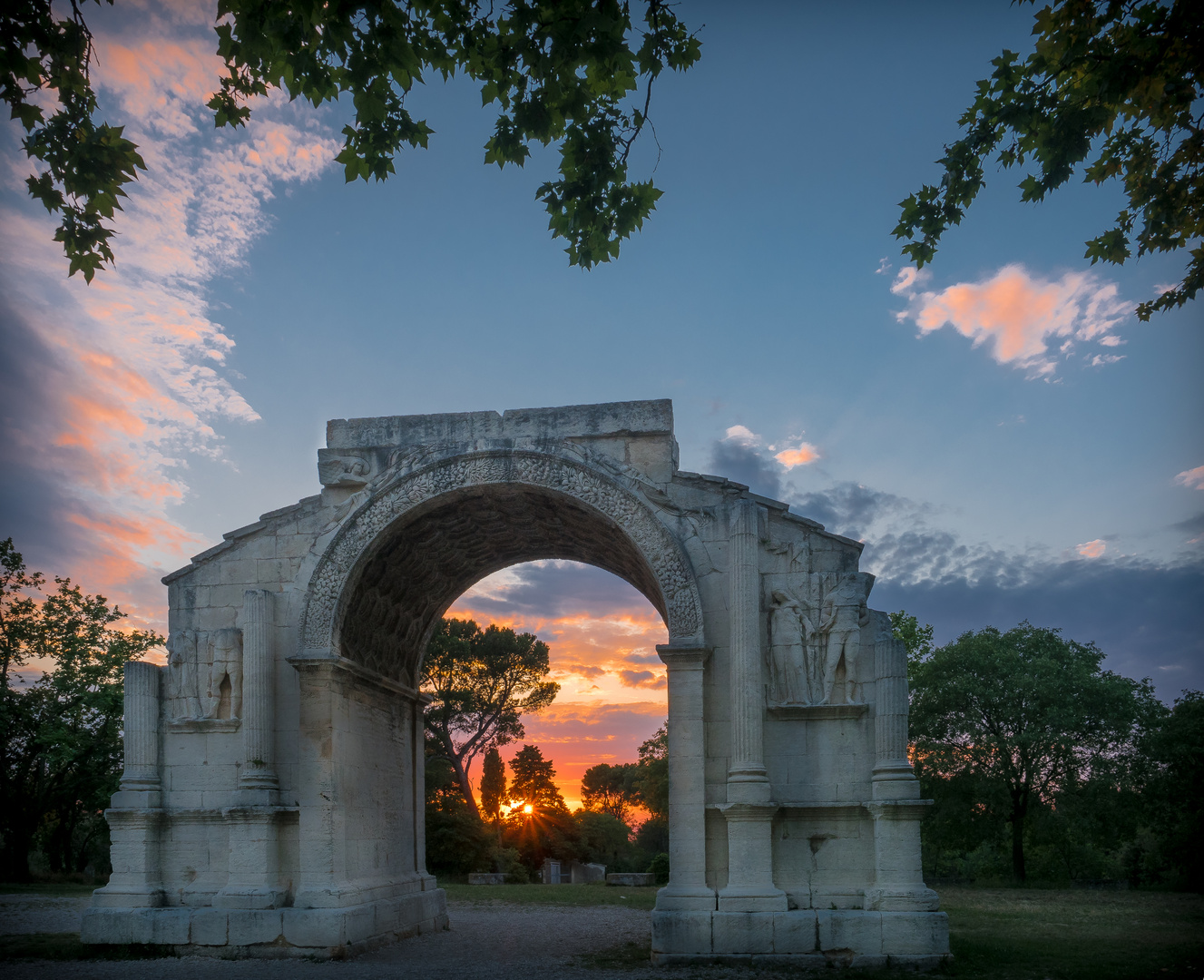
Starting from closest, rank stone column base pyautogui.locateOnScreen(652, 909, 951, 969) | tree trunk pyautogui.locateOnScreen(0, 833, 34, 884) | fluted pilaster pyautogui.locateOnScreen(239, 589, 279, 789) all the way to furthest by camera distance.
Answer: stone column base pyautogui.locateOnScreen(652, 909, 951, 969), fluted pilaster pyautogui.locateOnScreen(239, 589, 279, 789), tree trunk pyautogui.locateOnScreen(0, 833, 34, 884)

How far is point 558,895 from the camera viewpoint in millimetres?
Result: 22953

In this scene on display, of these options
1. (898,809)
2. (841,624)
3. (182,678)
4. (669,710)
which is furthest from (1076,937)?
(182,678)

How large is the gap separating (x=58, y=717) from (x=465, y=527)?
19.2 metres

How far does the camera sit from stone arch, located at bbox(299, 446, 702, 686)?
43.1ft

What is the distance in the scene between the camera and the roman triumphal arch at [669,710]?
1194 cm

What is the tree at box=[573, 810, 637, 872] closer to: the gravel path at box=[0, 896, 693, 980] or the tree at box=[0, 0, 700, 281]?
the gravel path at box=[0, 896, 693, 980]

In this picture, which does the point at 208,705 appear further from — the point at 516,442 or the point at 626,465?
the point at 626,465

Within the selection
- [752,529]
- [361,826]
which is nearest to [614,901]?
[361,826]

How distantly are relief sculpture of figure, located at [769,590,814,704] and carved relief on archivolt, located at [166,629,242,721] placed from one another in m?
7.17

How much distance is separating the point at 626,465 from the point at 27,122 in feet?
27.4

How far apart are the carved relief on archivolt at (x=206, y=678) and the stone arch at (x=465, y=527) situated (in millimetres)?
1023

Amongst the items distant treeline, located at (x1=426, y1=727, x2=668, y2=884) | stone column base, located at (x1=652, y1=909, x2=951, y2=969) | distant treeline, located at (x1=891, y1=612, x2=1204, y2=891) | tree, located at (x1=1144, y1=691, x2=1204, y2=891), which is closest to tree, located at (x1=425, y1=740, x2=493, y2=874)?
distant treeline, located at (x1=426, y1=727, x2=668, y2=884)

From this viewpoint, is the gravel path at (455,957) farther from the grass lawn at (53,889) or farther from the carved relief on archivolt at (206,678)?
the grass lawn at (53,889)

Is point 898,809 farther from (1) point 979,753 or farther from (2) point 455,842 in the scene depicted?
(2) point 455,842
